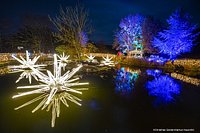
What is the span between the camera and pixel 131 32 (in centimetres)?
2498

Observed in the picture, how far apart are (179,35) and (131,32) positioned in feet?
27.1

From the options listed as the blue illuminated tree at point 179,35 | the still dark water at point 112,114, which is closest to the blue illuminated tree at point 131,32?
the blue illuminated tree at point 179,35

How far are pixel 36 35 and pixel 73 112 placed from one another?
3650 cm

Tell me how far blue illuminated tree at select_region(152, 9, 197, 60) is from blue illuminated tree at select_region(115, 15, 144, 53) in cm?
606

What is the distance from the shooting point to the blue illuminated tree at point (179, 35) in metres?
18.2

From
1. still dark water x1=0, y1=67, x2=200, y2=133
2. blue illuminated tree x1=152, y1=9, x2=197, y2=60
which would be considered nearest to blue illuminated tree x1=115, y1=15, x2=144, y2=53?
blue illuminated tree x1=152, y1=9, x2=197, y2=60

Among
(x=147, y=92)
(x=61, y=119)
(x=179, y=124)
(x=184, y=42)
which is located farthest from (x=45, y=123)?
(x=184, y=42)

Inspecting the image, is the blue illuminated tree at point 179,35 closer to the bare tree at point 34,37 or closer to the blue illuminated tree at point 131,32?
the blue illuminated tree at point 131,32

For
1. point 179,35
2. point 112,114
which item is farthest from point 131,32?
point 112,114

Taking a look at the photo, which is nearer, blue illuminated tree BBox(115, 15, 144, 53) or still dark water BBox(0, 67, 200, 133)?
still dark water BBox(0, 67, 200, 133)

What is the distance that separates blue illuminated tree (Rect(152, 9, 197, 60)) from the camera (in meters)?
18.2

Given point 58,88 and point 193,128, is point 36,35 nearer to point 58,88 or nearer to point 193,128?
point 58,88

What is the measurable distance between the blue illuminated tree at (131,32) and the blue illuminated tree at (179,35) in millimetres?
6057

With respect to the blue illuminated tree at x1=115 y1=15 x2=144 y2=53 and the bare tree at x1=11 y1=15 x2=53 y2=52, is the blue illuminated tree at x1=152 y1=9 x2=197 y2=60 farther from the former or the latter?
the bare tree at x1=11 y1=15 x2=53 y2=52
